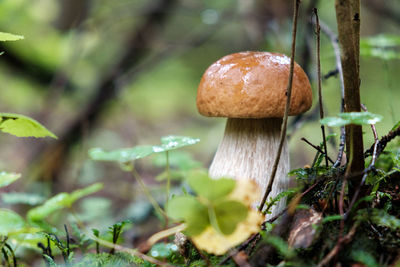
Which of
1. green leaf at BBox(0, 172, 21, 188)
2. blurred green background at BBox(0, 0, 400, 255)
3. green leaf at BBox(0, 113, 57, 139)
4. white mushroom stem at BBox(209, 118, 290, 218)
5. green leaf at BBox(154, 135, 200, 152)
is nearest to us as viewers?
green leaf at BBox(0, 113, 57, 139)

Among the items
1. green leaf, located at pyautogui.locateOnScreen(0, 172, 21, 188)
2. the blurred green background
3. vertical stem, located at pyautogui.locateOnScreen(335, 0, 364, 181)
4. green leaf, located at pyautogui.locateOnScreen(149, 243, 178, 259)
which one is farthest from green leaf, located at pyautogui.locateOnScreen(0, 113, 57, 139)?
the blurred green background

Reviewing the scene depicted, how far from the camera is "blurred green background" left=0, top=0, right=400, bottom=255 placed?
321 cm

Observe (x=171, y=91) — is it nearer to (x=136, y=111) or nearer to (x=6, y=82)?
(x=136, y=111)

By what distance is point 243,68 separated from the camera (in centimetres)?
121

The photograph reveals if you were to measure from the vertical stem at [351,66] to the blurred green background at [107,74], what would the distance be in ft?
3.75

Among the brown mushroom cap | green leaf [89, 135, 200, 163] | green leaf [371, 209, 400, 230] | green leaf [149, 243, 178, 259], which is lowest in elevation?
green leaf [149, 243, 178, 259]

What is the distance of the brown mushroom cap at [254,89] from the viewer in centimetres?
116

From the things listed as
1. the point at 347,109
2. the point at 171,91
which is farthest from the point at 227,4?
the point at 347,109

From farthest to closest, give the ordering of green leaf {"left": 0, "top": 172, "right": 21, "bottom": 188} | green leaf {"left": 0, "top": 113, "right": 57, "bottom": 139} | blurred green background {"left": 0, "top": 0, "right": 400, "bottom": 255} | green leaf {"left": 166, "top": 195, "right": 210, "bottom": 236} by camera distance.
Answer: blurred green background {"left": 0, "top": 0, "right": 400, "bottom": 255}, green leaf {"left": 0, "top": 172, "right": 21, "bottom": 188}, green leaf {"left": 0, "top": 113, "right": 57, "bottom": 139}, green leaf {"left": 166, "top": 195, "right": 210, "bottom": 236}

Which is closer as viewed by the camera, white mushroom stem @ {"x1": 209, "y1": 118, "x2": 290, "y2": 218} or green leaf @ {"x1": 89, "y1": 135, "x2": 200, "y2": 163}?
green leaf @ {"x1": 89, "y1": 135, "x2": 200, "y2": 163}

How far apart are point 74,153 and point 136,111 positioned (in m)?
3.40

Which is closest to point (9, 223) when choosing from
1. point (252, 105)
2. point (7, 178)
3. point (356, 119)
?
point (7, 178)

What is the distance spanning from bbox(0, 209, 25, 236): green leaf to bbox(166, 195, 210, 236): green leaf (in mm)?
595

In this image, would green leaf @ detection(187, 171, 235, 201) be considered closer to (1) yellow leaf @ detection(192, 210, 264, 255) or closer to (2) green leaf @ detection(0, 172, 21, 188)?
(1) yellow leaf @ detection(192, 210, 264, 255)
